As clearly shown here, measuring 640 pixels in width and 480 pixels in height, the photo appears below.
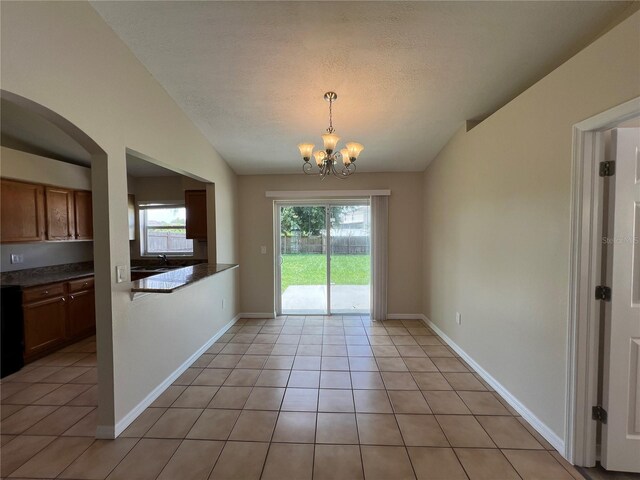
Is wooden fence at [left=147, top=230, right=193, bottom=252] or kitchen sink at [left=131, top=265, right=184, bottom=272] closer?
kitchen sink at [left=131, top=265, right=184, bottom=272]

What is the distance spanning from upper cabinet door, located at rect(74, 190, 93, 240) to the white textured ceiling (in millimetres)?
2288

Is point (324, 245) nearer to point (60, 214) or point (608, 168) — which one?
point (608, 168)

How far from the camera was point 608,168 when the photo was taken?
1.64 metres

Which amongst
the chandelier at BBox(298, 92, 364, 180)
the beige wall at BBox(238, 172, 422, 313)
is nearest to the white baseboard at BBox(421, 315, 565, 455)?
the beige wall at BBox(238, 172, 422, 313)

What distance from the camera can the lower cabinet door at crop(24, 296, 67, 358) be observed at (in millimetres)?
2996

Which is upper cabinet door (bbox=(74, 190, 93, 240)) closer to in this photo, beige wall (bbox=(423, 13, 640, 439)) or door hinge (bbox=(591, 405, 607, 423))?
beige wall (bbox=(423, 13, 640, 439))

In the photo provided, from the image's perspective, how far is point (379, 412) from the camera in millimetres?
2221

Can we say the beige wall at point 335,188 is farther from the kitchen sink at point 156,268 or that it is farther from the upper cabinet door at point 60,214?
the upper cabinet door at point 60,214

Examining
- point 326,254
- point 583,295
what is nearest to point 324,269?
point 326,254

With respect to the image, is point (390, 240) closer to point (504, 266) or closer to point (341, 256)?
point (341, 256)

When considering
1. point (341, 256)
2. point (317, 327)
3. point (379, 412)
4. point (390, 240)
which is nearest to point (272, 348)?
point (317, 327)

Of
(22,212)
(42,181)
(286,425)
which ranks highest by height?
(42,181)

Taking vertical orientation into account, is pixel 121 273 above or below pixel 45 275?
above

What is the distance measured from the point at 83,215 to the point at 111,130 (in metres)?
2.78
